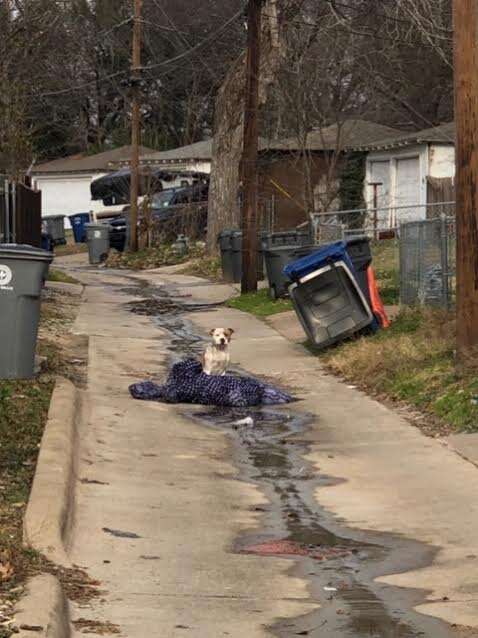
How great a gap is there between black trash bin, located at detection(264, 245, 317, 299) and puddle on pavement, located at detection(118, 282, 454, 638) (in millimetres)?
10087

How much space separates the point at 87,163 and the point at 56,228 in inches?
361

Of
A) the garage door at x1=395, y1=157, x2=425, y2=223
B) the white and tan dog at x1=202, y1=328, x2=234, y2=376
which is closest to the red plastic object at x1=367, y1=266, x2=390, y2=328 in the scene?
the white and tan dog at x1=202, y1=328, x2=234, y2=376

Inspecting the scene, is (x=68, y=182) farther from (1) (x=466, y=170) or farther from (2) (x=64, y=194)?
(1) (x=466, y=170)

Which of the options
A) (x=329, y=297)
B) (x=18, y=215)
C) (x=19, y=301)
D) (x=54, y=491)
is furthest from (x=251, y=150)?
(x=54, y=491)

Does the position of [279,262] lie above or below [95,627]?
above

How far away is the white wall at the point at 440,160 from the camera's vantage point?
3556 centimetres

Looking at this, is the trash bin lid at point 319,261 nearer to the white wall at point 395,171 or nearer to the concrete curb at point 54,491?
the concrete curb at point 54,491

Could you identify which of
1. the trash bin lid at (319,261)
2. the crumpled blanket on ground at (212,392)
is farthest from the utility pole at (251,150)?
the crumpled blanket on ground at (212,392)

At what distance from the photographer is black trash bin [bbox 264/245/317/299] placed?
2306cm

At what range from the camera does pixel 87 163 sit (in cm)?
5984

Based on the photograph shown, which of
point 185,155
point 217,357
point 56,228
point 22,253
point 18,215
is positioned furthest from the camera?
point 56,228

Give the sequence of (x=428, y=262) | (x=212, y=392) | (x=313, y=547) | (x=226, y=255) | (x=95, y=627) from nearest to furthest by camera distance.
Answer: (x=95, y=627), (x=313, y=547), (x=212, y=392), (x=428, y=262), (x=226, y=255)

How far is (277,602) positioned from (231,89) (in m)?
30.8

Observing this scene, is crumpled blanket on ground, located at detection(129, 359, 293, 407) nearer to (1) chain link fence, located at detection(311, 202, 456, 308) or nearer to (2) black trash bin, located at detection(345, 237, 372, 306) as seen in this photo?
(2) black trash bin, located at detection(345, 237, 372, 306)
